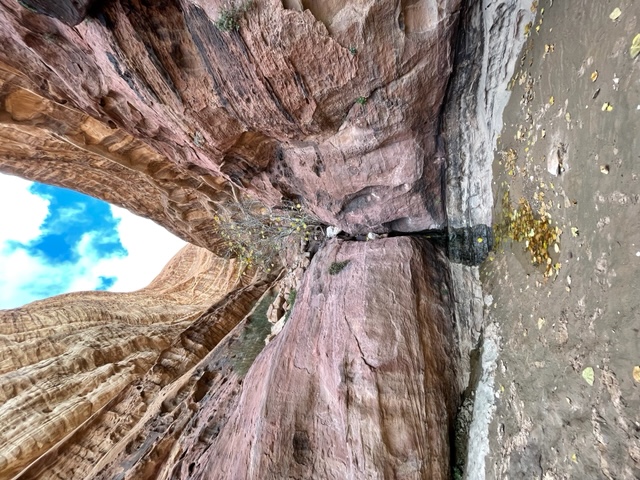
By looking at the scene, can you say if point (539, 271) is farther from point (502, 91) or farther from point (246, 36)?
point (246, 36)

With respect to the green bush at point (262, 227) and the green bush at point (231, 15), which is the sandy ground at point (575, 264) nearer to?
the green bush at point (231, 15)

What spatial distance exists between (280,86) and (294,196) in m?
2.93

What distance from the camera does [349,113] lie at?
4.55 meters

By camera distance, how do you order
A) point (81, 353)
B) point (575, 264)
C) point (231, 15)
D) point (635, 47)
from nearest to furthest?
point (635, 47), point (575, 264), point (231, 15), point (81, 353)

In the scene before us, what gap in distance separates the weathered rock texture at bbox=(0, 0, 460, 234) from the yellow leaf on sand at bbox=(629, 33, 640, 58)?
1787mm

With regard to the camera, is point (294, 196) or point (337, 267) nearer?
point (337, 267)

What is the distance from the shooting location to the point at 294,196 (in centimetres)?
701

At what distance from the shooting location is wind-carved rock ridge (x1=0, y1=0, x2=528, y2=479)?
388 centimetres

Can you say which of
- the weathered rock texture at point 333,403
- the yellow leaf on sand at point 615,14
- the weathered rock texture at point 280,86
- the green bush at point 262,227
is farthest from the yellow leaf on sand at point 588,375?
the green bush at point 262,227

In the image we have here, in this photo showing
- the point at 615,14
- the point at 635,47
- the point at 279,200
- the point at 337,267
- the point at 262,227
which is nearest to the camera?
the point at 635,47

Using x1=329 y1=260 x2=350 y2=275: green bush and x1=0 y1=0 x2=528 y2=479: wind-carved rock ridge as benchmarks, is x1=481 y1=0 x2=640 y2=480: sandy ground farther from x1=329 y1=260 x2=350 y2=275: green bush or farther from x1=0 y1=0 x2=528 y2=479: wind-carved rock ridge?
x1=329 y1=260 x2=350 y2=275: green bush

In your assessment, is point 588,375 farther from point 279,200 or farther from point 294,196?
point 279,200

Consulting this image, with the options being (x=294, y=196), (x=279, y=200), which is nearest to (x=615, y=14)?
(x=294, y=196)

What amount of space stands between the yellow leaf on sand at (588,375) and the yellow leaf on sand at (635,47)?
223 cm
